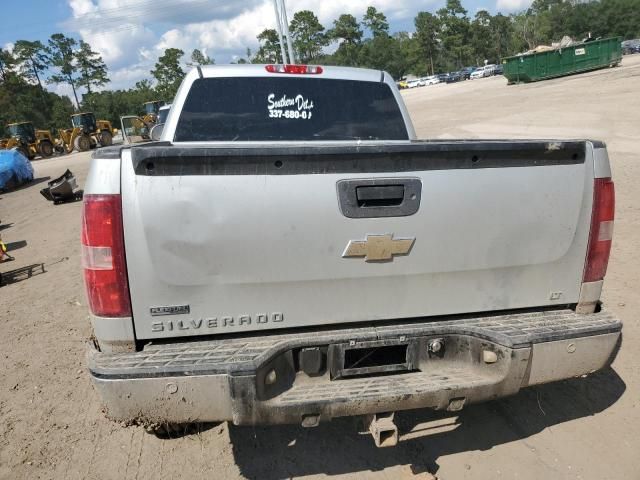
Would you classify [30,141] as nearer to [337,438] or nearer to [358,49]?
[337,438]

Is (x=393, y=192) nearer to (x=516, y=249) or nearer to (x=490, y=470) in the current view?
(x=516, y=249)

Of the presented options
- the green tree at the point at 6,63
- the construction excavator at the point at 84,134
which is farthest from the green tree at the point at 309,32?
the construction excavator at the point at 84,134

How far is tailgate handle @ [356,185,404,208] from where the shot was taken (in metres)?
2.25

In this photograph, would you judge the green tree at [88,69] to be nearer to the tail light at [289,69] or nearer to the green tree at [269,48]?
the green tree at [269,48]

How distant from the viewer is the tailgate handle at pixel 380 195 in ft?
7.39

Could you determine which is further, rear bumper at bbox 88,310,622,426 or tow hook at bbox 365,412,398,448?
tow hook at bbox 365,412,398,448

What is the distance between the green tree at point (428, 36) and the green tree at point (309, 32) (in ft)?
76.6

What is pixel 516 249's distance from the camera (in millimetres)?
2426

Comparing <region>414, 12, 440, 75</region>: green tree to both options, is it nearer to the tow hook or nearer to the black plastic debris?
the black plastic debris

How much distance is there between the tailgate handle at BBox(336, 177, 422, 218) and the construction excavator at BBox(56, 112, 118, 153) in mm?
37476

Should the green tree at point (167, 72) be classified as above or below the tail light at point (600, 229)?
above

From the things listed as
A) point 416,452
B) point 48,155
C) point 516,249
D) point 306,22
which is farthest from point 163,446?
point 306,22

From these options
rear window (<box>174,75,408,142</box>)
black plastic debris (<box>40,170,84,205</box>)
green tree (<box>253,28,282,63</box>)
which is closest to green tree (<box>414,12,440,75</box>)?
green tree (<box>253,28,282,63</box>)

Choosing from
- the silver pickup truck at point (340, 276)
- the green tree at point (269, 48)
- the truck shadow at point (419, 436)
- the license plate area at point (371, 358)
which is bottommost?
the truck shadow at point (419, 436)
